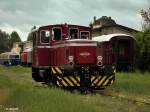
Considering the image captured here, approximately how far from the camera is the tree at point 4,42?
166500mm

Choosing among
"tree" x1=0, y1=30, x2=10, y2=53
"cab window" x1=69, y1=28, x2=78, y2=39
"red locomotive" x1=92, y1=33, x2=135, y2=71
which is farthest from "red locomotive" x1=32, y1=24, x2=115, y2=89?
"tree" x1=0, y1=30, x2=10, y2=53

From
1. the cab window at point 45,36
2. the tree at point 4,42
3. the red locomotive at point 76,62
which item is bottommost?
the red locomotive at point 76,62

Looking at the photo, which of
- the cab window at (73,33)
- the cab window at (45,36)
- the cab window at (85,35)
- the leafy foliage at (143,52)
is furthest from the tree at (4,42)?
the cab window at (73,33)

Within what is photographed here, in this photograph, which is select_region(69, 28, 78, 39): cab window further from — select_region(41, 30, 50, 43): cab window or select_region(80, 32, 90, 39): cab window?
select_region(41, 30, 50, 43): cab window

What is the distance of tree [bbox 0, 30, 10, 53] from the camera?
166 meters

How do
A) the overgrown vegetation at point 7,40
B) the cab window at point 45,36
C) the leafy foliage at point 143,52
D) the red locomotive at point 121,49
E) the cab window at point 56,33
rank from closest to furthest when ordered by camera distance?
the cab window at point 56,33 → the cab window at point 45,36 → the red locomotive at point 121,49 → the leafy foliage at point 143,52 → the overgrown vegetation at point 7,40

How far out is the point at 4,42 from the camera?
176m

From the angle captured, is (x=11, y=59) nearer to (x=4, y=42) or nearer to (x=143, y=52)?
(x=143, y=52)

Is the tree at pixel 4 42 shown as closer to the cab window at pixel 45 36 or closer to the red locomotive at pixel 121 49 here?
the red locomotive at pixel 121 49

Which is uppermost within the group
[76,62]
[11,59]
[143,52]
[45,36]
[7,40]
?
[7,40]

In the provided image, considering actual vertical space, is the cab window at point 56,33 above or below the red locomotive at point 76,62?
above

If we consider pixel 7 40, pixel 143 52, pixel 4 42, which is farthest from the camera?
pixel 7 40

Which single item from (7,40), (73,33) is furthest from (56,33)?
(7,40)

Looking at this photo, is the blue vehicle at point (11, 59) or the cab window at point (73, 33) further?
the blue vehicle at point (11, 59)
